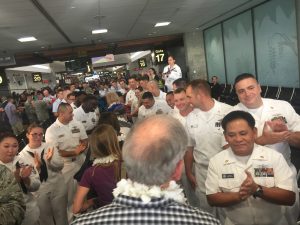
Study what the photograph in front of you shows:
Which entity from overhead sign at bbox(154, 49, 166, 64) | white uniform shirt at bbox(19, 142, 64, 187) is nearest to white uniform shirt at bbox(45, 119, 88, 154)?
white uniform shirt at bbox(19, 142, 64, 187)

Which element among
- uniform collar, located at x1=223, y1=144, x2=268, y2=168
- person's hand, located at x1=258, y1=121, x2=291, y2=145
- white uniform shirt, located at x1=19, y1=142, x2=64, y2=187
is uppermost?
person's hand, located at x1=258, y1=121, x2=291, y2=145

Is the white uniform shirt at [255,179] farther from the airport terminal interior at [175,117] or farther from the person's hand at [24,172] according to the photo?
the person's hand at [24,172]

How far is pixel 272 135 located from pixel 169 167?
1756 millimetres

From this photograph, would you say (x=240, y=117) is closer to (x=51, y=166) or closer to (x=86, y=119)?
(x=51, y=166)

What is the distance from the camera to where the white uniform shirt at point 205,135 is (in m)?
3.53

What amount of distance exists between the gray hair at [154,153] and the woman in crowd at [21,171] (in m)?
2.02

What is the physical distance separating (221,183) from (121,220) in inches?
56.4

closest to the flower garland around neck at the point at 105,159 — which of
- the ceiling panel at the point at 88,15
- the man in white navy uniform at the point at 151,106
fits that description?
the man in white navy uniform at the point at 151,106

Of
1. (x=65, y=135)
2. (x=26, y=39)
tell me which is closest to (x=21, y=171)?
(x=65, y=135)

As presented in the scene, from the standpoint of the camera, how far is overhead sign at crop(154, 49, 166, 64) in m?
16.3

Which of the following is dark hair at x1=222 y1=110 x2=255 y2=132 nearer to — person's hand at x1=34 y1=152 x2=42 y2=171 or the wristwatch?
the wristwatch

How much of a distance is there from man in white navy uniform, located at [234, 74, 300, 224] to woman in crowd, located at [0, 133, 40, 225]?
2.07 meters

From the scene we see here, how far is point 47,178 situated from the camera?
159 inches

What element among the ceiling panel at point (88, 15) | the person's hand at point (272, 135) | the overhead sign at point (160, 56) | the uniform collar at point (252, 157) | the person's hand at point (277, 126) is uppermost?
the ceiling panel at point (88, 15)
